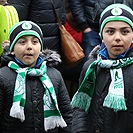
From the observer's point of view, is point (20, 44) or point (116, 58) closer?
point (116, 58)

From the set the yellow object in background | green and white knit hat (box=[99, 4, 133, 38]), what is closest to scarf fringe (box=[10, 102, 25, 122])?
green and white knit hat (box=[99, 4, 133, 38])

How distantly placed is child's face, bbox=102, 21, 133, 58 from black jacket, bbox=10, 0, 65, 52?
7.05ft

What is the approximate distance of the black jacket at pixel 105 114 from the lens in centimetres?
343

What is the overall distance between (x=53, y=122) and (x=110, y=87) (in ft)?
2.32

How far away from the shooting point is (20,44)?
160 inches

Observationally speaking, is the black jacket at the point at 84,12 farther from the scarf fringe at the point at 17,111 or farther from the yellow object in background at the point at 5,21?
the scarf fringe at the point at 17,111

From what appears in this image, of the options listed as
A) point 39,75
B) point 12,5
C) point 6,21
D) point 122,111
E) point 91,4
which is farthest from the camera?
point 91,4

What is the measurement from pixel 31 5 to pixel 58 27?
1.41 ft

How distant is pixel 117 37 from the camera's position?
3457 mm

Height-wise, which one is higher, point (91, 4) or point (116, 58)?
point (91, 4)

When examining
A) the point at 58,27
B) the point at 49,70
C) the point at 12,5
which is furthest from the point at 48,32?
the point at 49,70

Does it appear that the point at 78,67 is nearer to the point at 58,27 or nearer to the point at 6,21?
the point at 58,27

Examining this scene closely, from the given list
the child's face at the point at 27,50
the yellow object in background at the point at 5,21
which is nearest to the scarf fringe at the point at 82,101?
the child's face at the point at 27,50

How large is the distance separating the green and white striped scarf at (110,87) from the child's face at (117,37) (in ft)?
0.27
